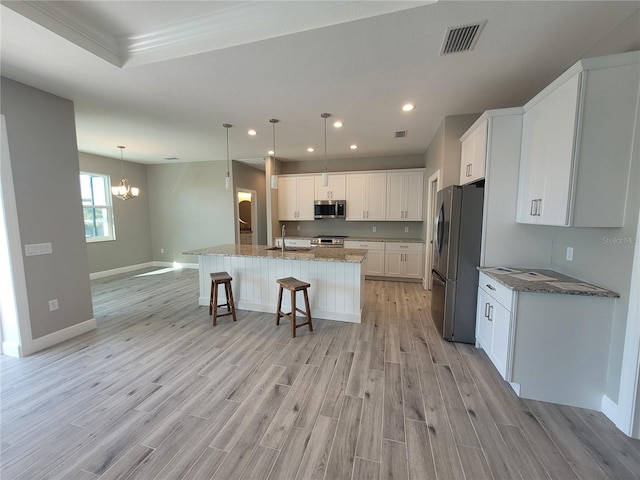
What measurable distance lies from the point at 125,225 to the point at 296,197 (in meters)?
4.45

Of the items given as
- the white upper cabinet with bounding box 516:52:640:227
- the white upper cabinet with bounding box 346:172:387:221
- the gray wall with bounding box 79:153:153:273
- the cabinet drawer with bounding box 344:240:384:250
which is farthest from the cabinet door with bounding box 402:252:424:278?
the gray wall with bounding box 79:153:153:273

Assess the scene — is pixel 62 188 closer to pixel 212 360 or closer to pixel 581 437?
pixel 212 360

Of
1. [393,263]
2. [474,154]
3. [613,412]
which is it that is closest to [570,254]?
[613,412]

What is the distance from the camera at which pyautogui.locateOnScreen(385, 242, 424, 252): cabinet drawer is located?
5414 millimetres

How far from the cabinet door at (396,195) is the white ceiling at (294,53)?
2154 millimetres

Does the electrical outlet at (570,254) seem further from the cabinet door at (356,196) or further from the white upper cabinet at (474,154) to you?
the cabinet door at (356,196)

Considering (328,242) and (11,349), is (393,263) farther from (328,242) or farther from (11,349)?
(11,349)

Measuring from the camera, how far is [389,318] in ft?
12.0

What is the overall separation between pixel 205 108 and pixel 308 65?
1.68m

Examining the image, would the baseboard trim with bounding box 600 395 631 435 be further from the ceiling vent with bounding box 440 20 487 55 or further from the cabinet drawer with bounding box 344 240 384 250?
the cabinet drawer with bounding box 344 240 384 250

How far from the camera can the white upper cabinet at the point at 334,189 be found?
6.07 meters

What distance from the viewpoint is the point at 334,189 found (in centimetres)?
613

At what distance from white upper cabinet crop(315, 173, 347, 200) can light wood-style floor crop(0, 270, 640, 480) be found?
147 inches

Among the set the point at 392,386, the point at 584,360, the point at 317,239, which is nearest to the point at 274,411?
the point at 392,386
